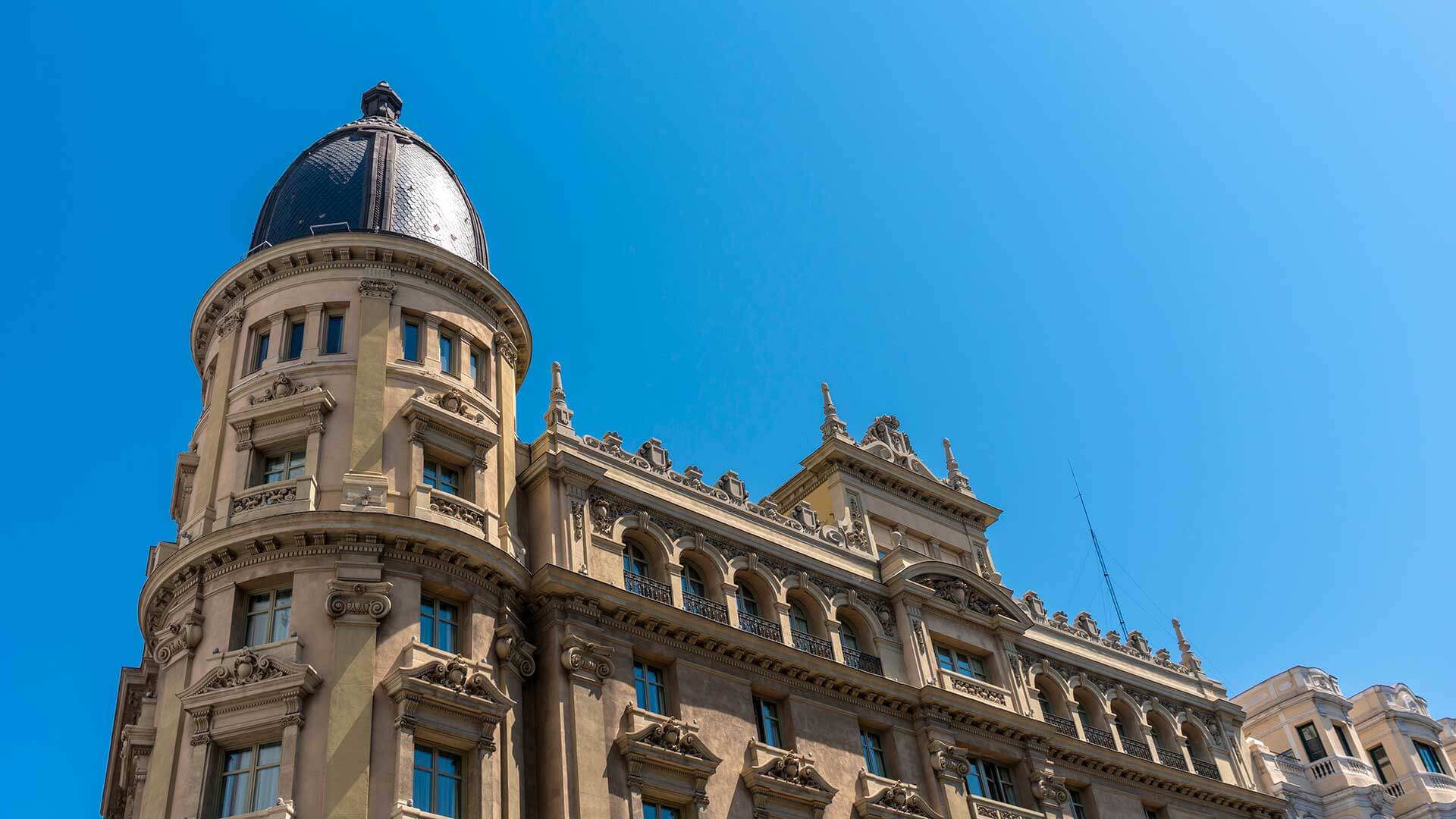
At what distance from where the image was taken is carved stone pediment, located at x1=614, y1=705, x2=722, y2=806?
37500 mm

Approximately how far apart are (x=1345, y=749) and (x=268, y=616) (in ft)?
170

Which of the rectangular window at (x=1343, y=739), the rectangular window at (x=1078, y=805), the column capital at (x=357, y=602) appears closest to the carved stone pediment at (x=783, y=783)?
the column capital at (x=357, y=602)

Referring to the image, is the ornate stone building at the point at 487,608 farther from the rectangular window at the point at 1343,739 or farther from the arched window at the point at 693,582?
the rectangular window at the point at 1343,739

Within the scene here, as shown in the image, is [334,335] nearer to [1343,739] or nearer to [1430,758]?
[1343,739]

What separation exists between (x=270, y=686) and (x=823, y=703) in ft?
57.9

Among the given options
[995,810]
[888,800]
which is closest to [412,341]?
[888,800]

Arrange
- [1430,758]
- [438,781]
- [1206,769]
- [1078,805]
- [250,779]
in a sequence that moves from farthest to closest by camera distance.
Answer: [1430,758]
[1206,769]
[1078,805]
[438,781]
[250,779]

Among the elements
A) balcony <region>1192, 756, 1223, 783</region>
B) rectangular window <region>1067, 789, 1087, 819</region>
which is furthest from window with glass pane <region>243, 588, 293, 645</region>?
balcony <region>1192, 756, 1223, 783</region>

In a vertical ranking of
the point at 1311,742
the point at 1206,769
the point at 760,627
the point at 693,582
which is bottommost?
the point at 1206,769

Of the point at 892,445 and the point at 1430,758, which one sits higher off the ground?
the point at 892,445

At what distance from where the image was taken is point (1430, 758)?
69.4 meters

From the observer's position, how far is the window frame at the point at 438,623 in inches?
1428

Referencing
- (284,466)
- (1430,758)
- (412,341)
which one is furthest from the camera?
(1430,758)

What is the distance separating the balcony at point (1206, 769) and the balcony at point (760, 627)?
22.6 metres
